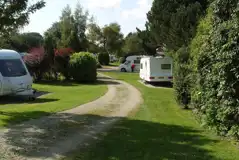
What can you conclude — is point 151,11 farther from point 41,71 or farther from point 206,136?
point 206,136

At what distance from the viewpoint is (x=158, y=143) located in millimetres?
8555

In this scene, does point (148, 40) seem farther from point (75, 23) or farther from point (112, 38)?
point (112, 38)

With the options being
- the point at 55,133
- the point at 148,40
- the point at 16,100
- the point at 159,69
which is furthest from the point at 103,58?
the point at 55,133

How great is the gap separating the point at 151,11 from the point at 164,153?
81.3 ft

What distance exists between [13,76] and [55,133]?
A: 10.7 m

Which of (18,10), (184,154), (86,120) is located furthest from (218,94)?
(18,10)

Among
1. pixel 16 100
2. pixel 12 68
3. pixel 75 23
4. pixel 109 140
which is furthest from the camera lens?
pixel 75 23

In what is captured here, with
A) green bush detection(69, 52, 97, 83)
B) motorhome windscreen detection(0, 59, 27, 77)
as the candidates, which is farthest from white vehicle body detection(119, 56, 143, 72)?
motorhome windscreen detection(0, 59, 27, 77)

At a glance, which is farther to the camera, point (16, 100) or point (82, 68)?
point (82, 68)

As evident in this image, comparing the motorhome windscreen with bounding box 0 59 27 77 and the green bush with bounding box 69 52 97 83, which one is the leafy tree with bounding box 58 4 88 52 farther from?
the motorhome windscreen with bounding box 0 59 27 77

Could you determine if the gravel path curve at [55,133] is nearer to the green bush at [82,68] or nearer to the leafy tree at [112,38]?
the green bush at [82,68]

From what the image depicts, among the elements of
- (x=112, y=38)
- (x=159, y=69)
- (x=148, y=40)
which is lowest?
(x=159, y=69)

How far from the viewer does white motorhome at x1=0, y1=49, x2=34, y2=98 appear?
19.0m

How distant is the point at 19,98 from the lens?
795 inches
